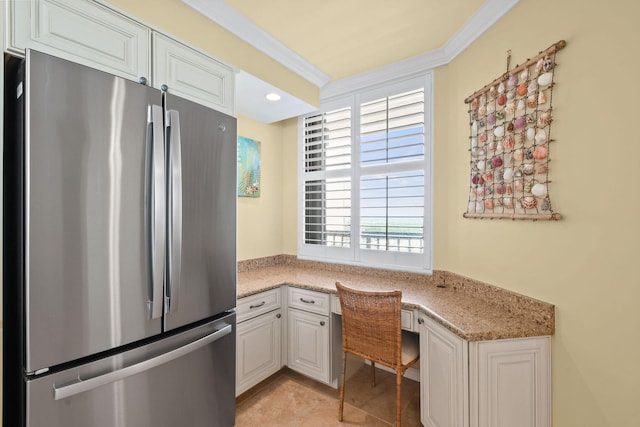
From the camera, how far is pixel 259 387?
7.48 feet

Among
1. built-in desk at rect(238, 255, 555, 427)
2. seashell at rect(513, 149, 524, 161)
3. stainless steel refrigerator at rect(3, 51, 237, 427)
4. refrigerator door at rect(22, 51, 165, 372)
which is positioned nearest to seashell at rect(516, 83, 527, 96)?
seashell at rect(513, 149, 524, 161)

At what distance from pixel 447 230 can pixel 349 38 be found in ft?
5.16

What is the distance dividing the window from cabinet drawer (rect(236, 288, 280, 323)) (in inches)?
29.6

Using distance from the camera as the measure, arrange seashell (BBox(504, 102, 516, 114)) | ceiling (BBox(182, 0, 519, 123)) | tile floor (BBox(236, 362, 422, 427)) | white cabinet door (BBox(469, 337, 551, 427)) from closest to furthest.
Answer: white cabinet door (BBox(469, 337, 551, 427))
seashell (BBox(504, 102, 516, 114))
ceiling (BBox(182, 0, 519, 123))
tile floor (BBox(236, 362, 422, 427))

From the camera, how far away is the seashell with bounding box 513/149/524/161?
157cm

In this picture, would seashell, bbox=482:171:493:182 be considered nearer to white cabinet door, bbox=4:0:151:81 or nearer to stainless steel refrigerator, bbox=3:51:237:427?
stainless steel refrigerator, bbox=3:51:237:427

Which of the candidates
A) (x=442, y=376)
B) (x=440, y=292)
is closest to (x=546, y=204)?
(x=440, y=292)

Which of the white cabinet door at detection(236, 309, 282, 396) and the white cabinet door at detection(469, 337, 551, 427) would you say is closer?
the white cabinet door at detection(469, 337, 551, 427)

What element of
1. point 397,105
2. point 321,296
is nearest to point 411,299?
point 321,296

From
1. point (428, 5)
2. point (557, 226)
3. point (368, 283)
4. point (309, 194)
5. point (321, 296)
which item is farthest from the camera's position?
point (309, 194)

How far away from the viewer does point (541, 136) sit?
145 centimetres

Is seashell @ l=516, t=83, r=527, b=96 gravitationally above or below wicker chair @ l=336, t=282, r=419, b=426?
above

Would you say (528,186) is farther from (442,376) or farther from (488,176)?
(442,376)

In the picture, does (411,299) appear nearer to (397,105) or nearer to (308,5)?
(397,105)
